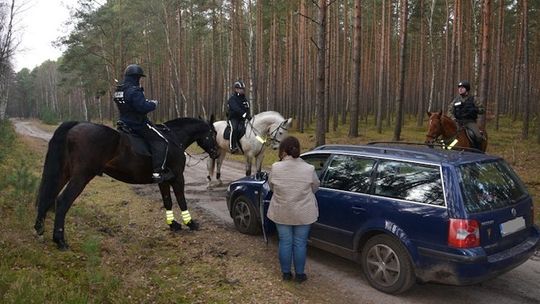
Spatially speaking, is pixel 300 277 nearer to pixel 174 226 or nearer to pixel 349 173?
pixel 349 173

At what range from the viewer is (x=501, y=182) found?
16.5ft

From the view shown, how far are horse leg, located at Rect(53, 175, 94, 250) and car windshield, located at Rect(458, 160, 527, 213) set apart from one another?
17.3 ft

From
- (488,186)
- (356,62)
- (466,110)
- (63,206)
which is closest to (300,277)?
(488,186)

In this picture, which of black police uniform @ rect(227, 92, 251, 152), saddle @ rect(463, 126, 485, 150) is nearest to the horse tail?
black police uniform @ rect(227, 92, 251, 152)

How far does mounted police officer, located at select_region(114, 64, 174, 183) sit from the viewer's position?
6.76m

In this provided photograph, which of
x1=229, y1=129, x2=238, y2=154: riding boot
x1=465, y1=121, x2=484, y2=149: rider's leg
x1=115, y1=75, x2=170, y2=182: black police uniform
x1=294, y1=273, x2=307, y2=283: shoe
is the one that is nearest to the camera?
x1=294, y1=273, x2=307, y2=283: shoe

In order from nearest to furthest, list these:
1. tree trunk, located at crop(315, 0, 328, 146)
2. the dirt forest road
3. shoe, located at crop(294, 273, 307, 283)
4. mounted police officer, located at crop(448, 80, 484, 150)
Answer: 1. the dirt forest road
2. shoe, located at crop(294, 273, 307, 283)
3. mounted police officer, located at crop(448, 80, 484, 150)
4. tree trunk, located at crop(315, 0, 328, 146)

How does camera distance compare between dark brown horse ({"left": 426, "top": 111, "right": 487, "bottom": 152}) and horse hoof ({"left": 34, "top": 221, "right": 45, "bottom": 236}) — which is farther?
dark brown horse ({"left": 426, "top": 111, "right": 487, "bottom": 152})

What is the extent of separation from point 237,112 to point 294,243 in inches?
264

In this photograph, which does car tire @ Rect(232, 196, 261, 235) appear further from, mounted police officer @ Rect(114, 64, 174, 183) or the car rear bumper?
the car rear bumper

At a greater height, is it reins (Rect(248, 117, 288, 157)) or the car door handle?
reins (Rect(248, 117, 288, 157))

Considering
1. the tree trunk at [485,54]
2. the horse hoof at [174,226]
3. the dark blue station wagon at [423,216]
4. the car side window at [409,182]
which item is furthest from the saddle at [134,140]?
the tree trunk at [485,54]

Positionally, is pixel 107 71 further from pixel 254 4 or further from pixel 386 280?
pixel 386 280

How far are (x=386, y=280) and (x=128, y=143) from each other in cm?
459
